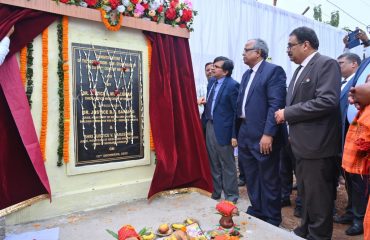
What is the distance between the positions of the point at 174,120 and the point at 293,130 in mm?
1285

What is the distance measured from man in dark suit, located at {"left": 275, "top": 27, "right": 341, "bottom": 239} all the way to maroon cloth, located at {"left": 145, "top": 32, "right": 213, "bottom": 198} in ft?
3.75

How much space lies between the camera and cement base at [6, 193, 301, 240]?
2.34 metres

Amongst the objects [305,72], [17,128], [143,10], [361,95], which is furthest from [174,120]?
[361,95]

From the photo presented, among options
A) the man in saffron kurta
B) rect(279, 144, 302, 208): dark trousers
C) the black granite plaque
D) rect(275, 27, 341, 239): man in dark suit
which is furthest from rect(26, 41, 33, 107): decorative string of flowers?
rect(279, 144, 302, 208): dark trousers

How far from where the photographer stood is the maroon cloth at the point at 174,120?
10.5ft

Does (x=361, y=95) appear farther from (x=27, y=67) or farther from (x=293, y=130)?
(x=27, y=67)

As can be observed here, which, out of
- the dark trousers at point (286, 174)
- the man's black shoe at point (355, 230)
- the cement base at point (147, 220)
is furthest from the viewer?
the dark trousers at point (286, 174)

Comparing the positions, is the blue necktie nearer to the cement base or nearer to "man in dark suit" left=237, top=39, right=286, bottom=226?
"man in dark suit" left=237, top=39, right=286, bottom=226

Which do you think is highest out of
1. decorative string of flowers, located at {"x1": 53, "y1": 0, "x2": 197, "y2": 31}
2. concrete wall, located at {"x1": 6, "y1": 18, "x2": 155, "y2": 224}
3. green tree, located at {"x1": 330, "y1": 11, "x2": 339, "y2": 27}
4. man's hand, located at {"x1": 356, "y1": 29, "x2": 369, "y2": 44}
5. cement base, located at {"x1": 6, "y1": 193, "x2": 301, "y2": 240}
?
green tree, located at {"x1": 330, "y1": 11, "x2": 339, "y2": 27}

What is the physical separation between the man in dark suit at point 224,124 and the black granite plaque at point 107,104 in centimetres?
108

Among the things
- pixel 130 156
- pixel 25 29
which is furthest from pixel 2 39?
pixel 130 156

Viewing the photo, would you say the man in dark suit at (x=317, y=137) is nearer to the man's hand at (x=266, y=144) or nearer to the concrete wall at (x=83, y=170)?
the man's hand at (x=266, y=144)

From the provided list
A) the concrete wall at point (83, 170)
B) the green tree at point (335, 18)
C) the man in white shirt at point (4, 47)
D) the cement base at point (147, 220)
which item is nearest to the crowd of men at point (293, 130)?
the cement base at point (147, 220)

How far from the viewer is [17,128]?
7.87 ft
